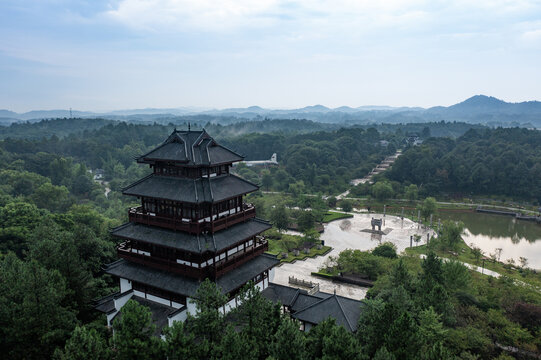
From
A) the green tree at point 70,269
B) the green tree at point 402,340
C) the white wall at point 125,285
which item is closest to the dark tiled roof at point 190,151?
the white wall at point 125,285

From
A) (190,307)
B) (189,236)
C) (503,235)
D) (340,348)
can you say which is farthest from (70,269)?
(503,235)

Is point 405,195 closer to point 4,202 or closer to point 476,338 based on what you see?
point 476,338

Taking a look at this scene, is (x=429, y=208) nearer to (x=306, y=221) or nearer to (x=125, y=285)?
(x=306, y=221)

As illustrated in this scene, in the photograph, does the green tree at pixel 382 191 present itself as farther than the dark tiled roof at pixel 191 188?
Yes

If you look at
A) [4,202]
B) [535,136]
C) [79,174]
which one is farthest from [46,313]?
[535,136]

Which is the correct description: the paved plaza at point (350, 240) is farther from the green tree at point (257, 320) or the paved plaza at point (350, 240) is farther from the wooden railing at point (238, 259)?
the green tree at point (257, 320)
